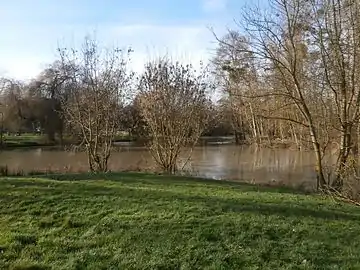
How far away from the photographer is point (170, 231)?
19.7 feet

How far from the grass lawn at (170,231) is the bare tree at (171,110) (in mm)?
9536

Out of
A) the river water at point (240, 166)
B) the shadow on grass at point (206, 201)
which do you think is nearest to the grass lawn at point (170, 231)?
the shadow on grass at point (206, 201)

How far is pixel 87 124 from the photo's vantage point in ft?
61.0

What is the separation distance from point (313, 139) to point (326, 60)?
2502mm

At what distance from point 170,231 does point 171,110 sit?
12.5m

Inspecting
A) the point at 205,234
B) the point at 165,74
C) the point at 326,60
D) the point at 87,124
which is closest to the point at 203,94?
the point at 165,74

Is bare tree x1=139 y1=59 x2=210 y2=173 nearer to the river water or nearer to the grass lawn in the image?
the river water

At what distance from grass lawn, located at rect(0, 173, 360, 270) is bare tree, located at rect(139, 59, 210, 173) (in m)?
9.54

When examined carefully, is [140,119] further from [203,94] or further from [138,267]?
[138,267]

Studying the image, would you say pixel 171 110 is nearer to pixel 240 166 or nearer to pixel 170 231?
pixel 240 166

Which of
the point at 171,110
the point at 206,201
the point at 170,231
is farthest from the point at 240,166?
the point at 170,231

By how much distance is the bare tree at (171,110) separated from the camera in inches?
717

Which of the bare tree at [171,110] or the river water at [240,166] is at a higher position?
the bare tree at [171,110]

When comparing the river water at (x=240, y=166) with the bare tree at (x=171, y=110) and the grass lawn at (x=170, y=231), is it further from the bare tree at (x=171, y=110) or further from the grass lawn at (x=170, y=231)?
the grass lawn at (x=170, y=231)
